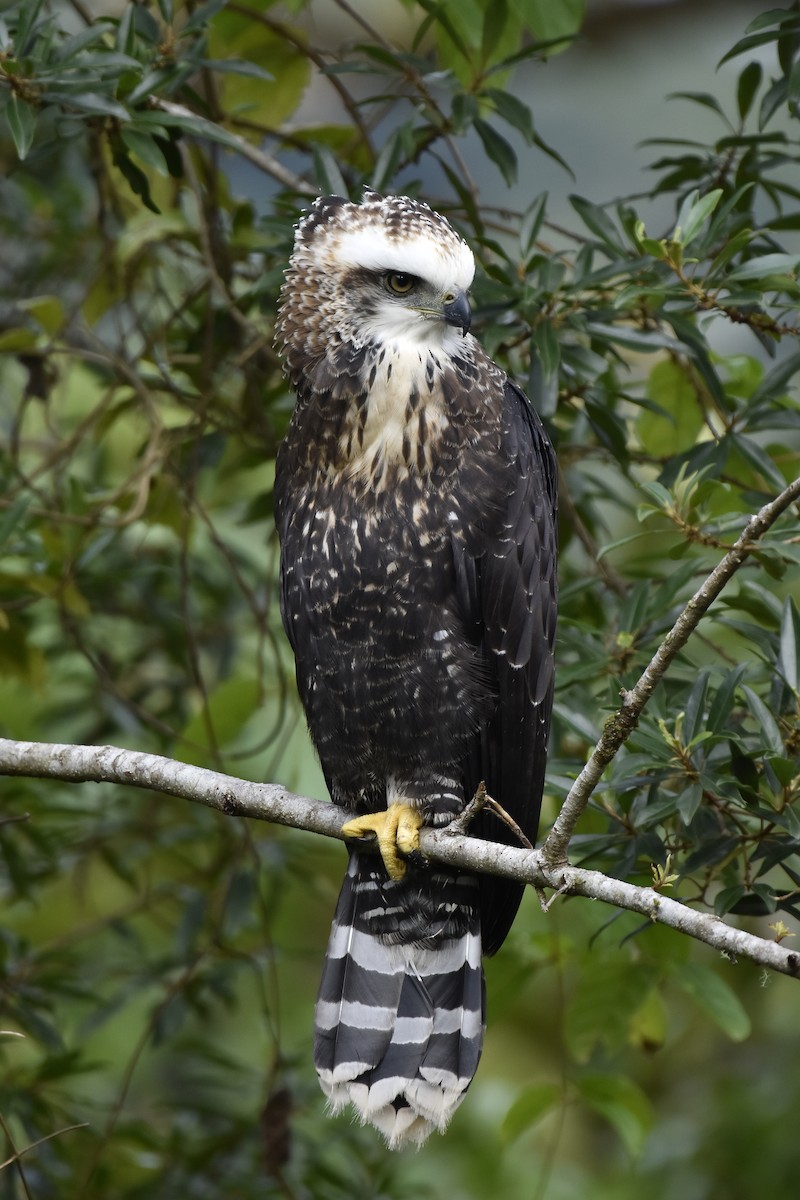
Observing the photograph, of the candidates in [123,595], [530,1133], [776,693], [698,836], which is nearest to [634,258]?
[776,693]

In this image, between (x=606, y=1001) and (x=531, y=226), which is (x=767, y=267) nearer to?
(x=531, y=226)

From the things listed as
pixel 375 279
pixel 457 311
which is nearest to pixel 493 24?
pixel 375 279

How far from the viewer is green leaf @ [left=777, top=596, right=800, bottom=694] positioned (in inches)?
100

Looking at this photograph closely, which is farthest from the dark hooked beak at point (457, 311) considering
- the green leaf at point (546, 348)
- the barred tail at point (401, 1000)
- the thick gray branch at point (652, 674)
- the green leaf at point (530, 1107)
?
the green leaf at point (530, 1107)

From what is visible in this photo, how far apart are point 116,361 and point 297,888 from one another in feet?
7.76

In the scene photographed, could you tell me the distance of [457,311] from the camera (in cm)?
268

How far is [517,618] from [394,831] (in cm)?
51

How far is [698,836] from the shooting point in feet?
8.51

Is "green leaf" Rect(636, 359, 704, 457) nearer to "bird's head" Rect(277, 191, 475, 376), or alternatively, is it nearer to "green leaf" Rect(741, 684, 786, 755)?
"bird's head" Rect(277, 191, 475, 376)

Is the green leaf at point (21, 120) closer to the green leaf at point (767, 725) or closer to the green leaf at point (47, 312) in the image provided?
the green leaf at point (47, 312)

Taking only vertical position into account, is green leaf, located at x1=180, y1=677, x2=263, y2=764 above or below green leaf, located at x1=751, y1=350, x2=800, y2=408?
below

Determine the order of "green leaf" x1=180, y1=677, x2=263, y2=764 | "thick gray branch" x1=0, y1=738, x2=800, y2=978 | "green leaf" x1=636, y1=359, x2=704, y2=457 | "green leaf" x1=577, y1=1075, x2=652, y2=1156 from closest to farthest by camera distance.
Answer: "thick gray branch" x1=0, y1=738, x2=800, y2=978, "green leaf" x1=577, y1=1075, x2=652, y2=1156, "green leaf" x1=636, y1=359, x2=704, y2=457, "green leaf" x1=180, y1=677, x2=263, y2=764

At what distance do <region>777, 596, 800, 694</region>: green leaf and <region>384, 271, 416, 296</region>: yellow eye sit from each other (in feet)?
3.19

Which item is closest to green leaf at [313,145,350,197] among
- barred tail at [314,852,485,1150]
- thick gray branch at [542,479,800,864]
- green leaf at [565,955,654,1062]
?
barred tail at [314,852,485,1150]
